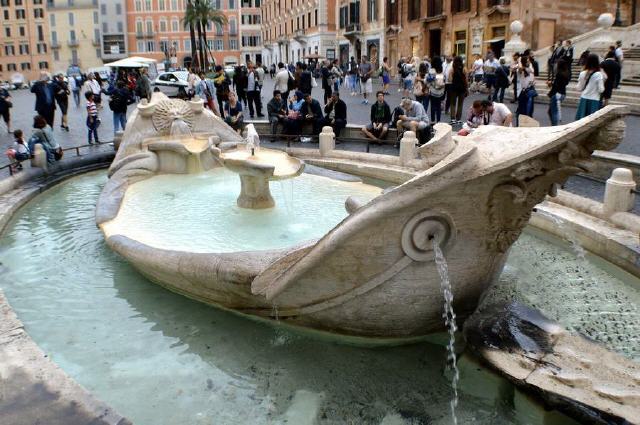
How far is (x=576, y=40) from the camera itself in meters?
20.7

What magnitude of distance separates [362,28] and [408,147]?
114ft

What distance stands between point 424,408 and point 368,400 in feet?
1.10

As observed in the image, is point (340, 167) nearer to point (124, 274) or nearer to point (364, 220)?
point (124, 274)

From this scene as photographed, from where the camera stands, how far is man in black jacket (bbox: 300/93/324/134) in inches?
496

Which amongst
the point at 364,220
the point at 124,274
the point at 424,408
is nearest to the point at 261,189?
the point at 124,274

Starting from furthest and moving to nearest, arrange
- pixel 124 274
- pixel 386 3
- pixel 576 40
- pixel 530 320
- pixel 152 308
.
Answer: pixel 386 3 < pixel 576 40 < pixel 124 274 < pixel 152 308 < pixel 530 320

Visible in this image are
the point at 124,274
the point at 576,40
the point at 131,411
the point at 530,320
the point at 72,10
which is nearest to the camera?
the point at 131,411

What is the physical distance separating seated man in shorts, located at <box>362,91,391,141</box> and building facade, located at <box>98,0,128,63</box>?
7378cm

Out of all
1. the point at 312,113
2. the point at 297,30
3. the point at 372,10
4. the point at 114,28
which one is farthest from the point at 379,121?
the point at 114,28

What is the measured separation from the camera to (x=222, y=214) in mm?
6312

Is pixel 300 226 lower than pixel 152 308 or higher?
higher

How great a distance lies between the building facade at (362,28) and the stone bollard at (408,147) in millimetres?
30880

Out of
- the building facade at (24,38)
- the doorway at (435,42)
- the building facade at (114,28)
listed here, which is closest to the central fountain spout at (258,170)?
the doorway at (435,42)

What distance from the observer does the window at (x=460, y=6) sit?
96.2 ft
